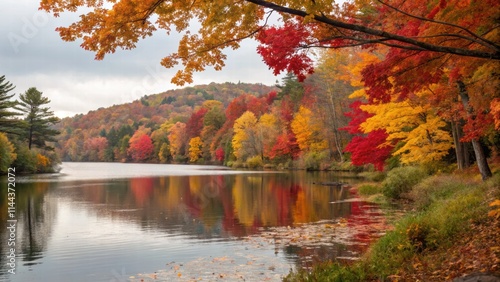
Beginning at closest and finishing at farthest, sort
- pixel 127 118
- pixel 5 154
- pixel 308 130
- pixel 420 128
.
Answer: pixel 420 128, pixel 5 154, pixel 308 130, pixel 127 118

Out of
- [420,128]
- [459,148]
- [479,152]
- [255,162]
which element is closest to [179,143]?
[255,162]

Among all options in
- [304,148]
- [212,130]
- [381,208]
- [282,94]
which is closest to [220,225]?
[381,208]

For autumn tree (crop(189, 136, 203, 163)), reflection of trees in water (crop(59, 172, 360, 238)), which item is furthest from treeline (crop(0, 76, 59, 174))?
autumn tree (crop(189, 136, 203, 163))

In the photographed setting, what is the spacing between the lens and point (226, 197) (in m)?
29.0

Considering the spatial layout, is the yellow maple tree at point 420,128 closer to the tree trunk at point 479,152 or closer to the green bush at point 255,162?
the tree trunk at point 479,152

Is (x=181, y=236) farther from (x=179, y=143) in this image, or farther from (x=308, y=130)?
(x=179, y=143)

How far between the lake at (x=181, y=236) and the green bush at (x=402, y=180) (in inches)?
65.3

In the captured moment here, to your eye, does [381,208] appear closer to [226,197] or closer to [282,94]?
[226,197]

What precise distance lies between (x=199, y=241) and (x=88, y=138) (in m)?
151

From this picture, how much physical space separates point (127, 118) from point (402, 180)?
481 feet

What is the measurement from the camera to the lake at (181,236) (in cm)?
1161

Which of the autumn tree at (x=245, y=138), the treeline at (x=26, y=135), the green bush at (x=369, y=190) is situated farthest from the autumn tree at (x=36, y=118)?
the green bush at (x=369, y=190)

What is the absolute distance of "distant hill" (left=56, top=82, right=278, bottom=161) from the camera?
488ft

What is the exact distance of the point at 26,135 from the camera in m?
64.8
